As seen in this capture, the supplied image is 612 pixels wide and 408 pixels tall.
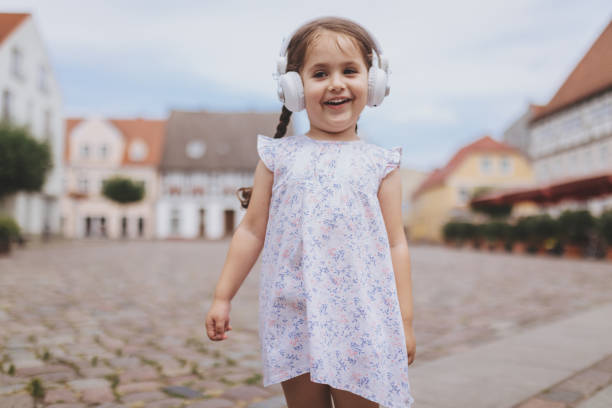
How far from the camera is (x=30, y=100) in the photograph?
81.7 feet

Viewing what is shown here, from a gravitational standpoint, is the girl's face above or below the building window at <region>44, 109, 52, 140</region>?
below

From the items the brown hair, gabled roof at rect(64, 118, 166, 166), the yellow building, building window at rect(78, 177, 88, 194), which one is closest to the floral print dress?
the brown hair

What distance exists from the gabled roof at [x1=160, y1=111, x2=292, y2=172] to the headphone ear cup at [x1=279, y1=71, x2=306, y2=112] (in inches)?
1458

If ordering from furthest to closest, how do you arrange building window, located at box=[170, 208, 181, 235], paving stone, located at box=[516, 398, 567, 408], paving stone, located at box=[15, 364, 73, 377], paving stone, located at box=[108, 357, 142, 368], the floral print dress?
building window, located at box=[170, 208, 181, 235]
paving stone, located at box=[108, 357, 142, 368]
paving stone, located at box=[15, 364, 73, 377]
paving stone, located at box=[516, 398, 567, 408]
the floral print dress

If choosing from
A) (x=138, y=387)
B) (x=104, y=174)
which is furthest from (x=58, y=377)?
(x=104, y=174)

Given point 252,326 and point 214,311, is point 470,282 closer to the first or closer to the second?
point 252,326

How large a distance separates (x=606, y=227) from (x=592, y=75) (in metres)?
14.0

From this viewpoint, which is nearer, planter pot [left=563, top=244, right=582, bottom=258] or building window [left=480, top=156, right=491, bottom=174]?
planter pot [left=563, top=244, right=582, bottom=258]

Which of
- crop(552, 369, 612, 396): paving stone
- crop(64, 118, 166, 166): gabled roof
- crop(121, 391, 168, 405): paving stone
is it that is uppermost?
crop(64, 118, 166, 166): gabled roof

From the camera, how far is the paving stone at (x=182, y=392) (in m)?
2.96

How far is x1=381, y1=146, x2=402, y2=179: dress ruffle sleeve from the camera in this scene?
1.85 meters

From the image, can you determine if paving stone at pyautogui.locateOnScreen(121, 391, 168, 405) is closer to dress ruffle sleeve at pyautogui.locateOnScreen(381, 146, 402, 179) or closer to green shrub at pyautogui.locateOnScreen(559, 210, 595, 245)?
dress ruffle sleeve at pyautogui.locateOnScreen(381, 146, 402, 179)

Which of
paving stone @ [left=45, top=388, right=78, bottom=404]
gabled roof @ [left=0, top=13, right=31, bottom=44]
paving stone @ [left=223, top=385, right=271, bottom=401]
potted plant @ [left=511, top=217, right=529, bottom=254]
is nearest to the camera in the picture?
paving stone @ [left=45, top=388, right=78, bottom=404]

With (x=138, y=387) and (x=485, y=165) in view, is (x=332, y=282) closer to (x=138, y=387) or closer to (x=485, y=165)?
(x=138, y=387)
